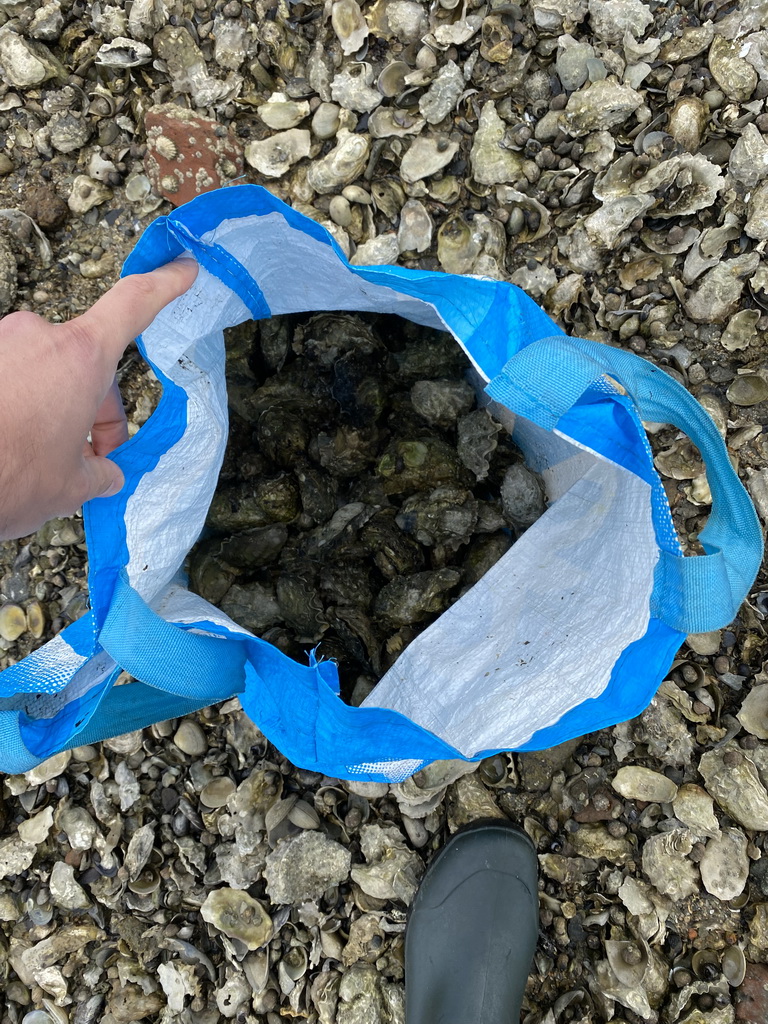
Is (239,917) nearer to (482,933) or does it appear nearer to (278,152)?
(482,933)

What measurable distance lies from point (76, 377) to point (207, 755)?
922mm

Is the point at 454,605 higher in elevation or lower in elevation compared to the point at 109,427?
lower

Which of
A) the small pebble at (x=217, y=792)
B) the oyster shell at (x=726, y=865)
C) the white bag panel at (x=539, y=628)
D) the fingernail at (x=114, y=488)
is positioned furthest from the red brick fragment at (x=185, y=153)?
the oyster shell at (x=726, y=865)

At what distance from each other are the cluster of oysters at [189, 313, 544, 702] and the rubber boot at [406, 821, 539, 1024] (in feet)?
1.44

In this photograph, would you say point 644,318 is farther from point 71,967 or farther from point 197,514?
point 71,967

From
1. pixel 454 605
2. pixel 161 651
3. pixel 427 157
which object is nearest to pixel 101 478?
pixel 161 651

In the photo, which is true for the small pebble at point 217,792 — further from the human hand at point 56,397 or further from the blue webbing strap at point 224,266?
the blue webbing strap at point 224,266

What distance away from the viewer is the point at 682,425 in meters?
0.99

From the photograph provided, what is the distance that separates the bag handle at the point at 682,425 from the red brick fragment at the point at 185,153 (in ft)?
3.37

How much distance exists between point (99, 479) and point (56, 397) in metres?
0.16

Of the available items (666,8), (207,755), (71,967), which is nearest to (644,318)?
(666,8)

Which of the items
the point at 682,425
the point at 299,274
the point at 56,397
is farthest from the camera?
the point at 299,274

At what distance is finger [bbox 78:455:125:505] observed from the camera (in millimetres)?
978

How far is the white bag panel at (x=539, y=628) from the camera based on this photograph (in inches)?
43.2
